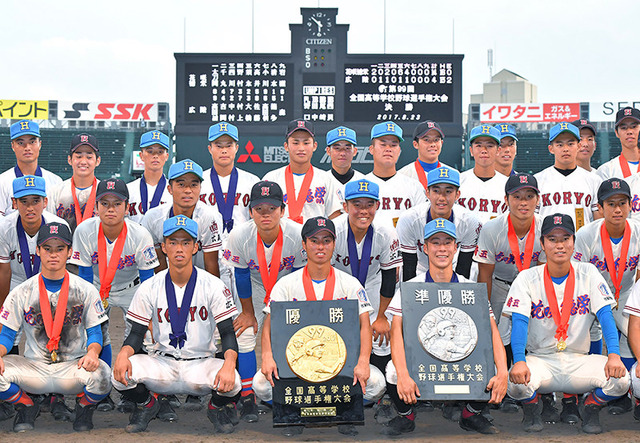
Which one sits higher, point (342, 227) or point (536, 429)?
point (342, 227)

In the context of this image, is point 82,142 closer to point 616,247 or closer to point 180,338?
point 180,338

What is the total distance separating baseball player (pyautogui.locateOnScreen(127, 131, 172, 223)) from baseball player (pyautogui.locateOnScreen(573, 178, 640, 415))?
4.14 metres

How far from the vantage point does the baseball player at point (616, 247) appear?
5.97m

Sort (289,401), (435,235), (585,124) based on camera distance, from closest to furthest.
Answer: (289,401)
(435,235)
(585,124)

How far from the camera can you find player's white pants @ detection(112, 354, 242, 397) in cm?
538

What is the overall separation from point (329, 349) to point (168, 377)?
1.26m

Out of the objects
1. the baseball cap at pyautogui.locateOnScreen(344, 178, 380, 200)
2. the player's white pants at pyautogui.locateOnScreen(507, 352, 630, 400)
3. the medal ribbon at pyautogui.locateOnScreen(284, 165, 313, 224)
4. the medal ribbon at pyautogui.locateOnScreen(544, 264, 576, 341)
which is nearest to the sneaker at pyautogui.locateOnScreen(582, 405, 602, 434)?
the player's white pants at pyautogui.locateOnScreen(507, 352, 630, 400)

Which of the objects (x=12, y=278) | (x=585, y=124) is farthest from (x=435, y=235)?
(x=12, y=278)

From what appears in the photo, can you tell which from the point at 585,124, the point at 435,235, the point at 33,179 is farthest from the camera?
the point at 585,124

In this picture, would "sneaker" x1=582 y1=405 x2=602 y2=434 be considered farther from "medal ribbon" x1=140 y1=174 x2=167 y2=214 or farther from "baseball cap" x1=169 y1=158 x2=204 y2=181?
"medal ribbon" x1=140 y1=174 x2=167 y2=214

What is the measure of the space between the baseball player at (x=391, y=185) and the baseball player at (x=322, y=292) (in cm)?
155

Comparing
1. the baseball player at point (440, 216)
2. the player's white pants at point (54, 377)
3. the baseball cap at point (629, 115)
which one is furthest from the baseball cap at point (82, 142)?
the baseball cap at point (629, 115)

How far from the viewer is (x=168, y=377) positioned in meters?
5.45

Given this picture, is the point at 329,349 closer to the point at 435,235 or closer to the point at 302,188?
the point at 435,235
